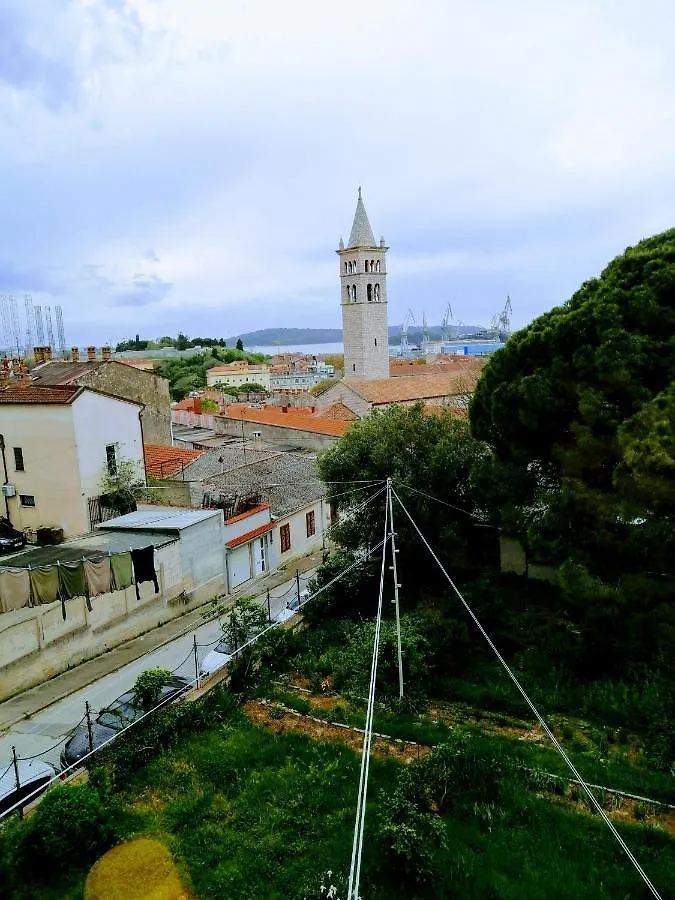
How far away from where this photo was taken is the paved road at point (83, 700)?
41.8 feet

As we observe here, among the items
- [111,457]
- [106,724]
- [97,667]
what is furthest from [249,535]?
[106,724]

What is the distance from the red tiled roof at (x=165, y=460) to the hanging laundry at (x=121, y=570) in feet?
31.8

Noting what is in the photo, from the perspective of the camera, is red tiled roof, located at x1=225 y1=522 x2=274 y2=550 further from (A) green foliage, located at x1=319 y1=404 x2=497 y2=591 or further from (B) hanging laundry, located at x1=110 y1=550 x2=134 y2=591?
(B) hanging laundry, located at x1=110 y1=550 x2=134 y2=591

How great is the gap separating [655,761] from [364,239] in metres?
64.4

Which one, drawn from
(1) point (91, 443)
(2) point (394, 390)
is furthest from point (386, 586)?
(2) point (394, 390)

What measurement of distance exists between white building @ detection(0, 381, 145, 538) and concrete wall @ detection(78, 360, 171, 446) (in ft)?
13.9

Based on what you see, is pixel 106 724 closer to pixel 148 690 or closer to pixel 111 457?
pixel 148 690

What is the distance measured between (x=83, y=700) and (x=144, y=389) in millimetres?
17539

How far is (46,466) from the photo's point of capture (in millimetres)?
21250

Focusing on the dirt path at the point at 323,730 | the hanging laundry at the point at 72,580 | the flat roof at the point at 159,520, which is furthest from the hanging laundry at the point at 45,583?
the flat roof at the point at 159,520

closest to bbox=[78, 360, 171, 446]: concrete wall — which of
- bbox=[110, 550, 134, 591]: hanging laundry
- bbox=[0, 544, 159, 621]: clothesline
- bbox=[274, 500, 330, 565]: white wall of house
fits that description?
bbox=[274, 500, 330, 565]: white wall of house

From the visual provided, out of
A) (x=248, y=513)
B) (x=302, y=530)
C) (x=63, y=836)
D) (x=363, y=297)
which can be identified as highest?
(x=363, y=297)

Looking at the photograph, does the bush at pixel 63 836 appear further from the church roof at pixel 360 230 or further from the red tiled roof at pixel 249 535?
the church roof at pixel 360 230

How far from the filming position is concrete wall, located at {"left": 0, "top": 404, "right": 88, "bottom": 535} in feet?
68.5
